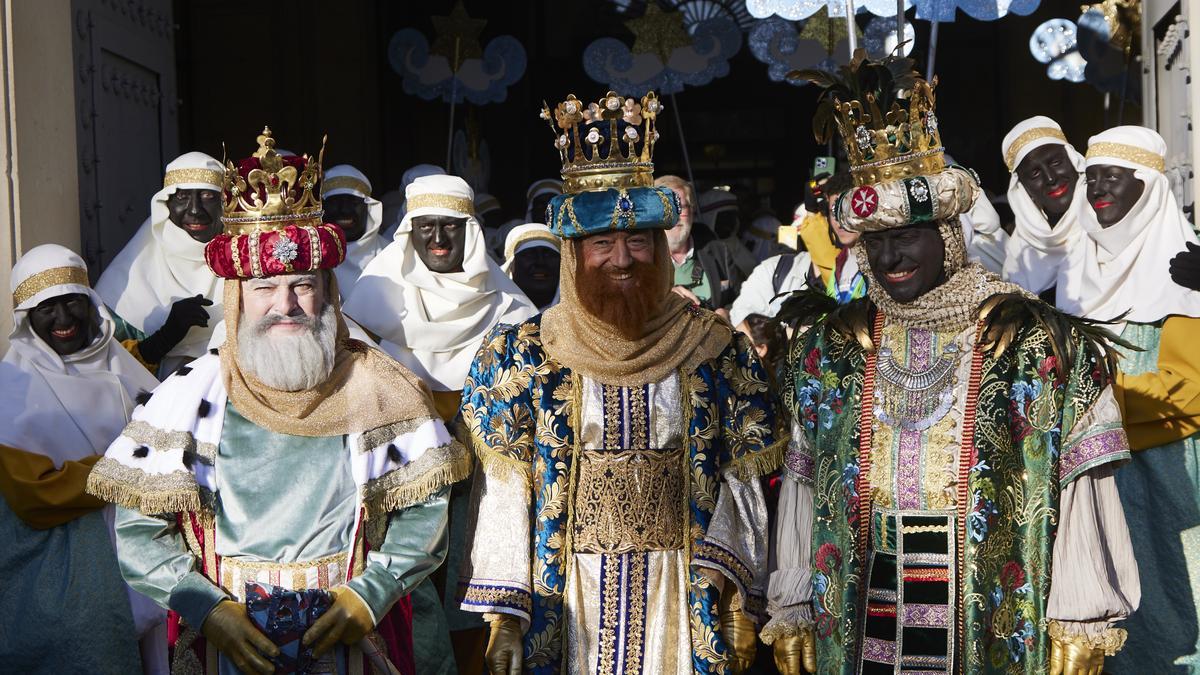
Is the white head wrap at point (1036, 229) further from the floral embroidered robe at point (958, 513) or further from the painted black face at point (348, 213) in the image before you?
the painted black face at point (348, 213)

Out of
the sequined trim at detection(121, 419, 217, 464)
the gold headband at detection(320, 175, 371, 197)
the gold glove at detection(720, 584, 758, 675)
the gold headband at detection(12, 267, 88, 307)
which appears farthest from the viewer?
the gold headband at detection(320, 175, 371, 197)

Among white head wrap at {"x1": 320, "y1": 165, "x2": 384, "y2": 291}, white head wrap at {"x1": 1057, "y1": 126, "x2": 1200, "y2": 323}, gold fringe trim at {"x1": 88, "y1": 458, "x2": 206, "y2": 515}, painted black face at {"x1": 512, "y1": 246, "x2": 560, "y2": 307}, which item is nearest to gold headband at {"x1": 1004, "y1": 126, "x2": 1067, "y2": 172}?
white head wrap at {"x1": 1057, "y1": 126, "x2": 1200, "y2": 323}

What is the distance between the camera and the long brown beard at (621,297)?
14.0ft

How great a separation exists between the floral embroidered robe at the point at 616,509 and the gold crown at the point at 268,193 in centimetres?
70

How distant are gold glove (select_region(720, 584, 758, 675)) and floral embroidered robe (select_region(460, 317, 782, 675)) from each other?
30 millimetres

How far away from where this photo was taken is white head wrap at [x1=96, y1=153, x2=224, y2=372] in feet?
22.2

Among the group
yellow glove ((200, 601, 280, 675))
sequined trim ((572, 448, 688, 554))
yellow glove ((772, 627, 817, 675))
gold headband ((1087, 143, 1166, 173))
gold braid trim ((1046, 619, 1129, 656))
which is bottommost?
yellow glove ((772, 627, 817, 675))

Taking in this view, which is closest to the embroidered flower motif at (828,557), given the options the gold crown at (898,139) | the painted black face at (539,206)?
the gold crown at (898,139)

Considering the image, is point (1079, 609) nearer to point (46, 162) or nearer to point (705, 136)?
point (46, 162)

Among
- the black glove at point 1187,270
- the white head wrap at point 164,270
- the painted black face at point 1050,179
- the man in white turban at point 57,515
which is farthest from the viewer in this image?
the white head wrap at point 164,270

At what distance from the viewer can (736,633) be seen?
13.8 ft

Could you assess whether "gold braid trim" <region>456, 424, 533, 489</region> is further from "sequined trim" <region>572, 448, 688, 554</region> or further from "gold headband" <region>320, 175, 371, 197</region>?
"gold headband" <region>320, 175, 371, 197</region>

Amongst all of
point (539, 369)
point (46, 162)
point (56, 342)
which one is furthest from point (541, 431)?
point (46, 162)

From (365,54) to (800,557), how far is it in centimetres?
947
